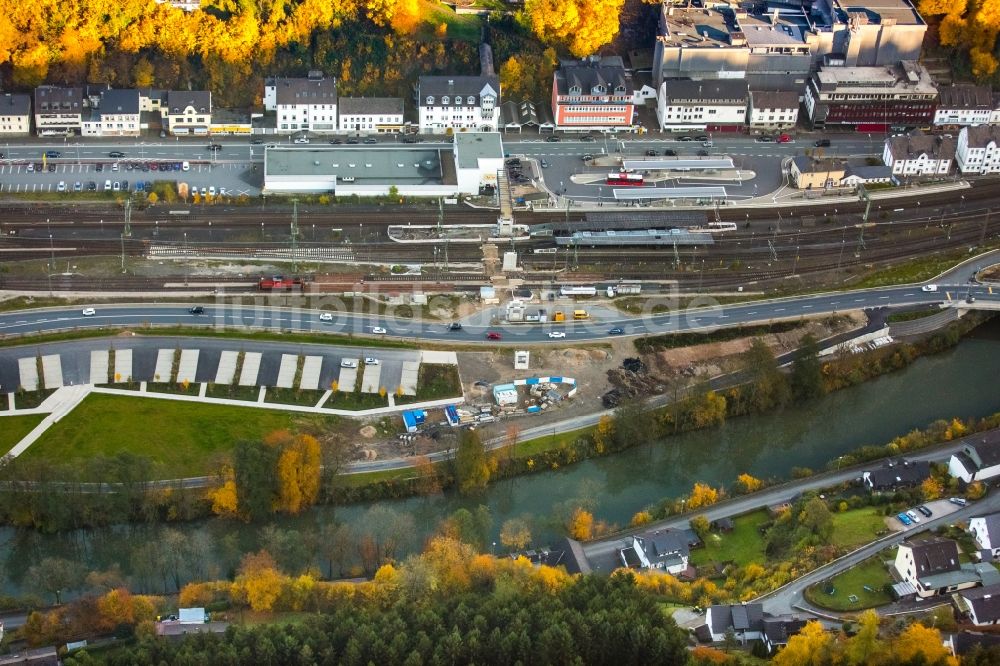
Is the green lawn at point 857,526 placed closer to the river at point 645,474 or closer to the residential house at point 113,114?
the river at point 645,474

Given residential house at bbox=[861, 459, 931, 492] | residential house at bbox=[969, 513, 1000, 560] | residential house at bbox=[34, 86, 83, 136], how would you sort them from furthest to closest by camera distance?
residential house at bbox=[34, 86, 83, 136], residential house at bbox=[861, 459, 931, 492], residential house at bbox=[969, 513, 1000, 560]

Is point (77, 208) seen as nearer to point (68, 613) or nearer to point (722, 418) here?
point (68, 613)

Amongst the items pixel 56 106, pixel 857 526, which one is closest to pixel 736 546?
pixel 857 526

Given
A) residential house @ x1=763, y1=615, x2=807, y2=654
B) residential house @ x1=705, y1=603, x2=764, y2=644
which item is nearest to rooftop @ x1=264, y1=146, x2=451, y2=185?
residential house @ x1=705, y1=603, x2=764, y2=644

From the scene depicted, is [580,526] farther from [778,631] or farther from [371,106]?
[371,106]

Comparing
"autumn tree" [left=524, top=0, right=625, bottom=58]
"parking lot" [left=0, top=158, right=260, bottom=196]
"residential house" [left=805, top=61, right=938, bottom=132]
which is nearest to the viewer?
"parking lot" [left=0, top=158, right=260, bottom=196]

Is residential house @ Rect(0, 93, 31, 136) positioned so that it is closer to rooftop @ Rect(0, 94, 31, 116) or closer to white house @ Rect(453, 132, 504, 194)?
rooftop @ Rect(0, 94, 31, 116)
